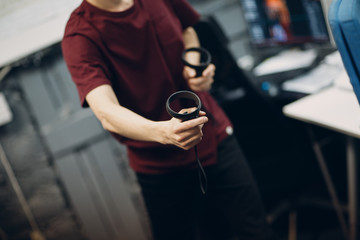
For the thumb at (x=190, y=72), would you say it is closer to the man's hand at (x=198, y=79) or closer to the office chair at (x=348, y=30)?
the man's hand at (x=198, y=79)

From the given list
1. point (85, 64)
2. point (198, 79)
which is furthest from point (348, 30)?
point (85, 64)

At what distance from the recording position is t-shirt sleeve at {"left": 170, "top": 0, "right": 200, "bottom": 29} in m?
0.94

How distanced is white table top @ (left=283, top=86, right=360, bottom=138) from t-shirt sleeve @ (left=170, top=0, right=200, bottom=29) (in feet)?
1.62

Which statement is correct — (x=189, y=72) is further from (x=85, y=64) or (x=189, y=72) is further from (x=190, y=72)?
(x=85, y=64)

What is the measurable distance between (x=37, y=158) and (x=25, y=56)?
20.1 inches

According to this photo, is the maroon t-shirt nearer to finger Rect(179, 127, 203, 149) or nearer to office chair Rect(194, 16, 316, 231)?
finger Rect(179, 127, 203, 149)

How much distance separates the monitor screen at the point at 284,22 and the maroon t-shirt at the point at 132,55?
866mm

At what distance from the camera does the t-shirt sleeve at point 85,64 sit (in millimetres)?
714

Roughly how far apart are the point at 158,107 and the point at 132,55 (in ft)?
0.53

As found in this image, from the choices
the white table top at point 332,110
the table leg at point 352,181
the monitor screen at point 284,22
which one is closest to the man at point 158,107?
the white table top at point 332,110

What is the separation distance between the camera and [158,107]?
0.72 metres

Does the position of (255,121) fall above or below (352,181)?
above

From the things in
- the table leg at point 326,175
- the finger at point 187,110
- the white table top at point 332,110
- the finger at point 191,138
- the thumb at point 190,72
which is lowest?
the table leg at point 326,175

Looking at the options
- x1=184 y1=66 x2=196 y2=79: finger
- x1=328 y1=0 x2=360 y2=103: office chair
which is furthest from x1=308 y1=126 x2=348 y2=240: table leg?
x1=184 y1=66 x2=196 y2=79: finger
